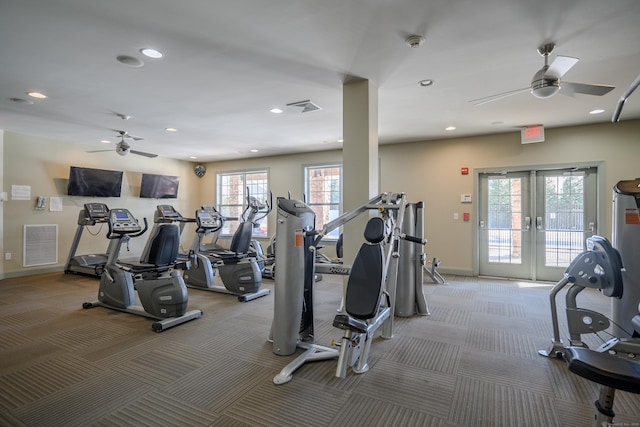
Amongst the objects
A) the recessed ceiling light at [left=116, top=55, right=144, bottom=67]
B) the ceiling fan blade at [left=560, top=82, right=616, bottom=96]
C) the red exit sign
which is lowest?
the ceiling fan blade at [left=560, top=82, right=616, bottom=96]

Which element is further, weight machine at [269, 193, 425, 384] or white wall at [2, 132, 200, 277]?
white wall at [2, 132, 200, 277]

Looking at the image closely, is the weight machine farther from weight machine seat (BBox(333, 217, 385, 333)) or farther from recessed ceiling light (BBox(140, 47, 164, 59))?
recessed ceiling light (BBox(140, 47, 164, 59))

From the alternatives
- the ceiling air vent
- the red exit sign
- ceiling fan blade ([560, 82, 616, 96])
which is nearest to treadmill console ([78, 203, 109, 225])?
the ceiling air vent

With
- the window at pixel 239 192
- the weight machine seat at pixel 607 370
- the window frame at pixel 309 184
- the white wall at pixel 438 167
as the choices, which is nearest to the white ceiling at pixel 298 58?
the white wall at pixel 438 167

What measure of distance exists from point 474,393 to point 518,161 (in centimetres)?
499

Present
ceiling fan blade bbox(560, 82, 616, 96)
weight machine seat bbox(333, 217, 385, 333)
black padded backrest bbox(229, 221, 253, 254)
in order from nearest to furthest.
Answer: weight machine seat bbox(333, 217, 385, 333) < ceiling fan blade bbox(560, 82, 616, 96) < black padded backrest bbox(229, 221, 253, 254)

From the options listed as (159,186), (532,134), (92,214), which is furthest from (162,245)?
(532,134)

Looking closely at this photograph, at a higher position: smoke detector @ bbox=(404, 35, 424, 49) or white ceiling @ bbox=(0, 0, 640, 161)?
white ceiling @ bbox=(0, 0, 640, 161)

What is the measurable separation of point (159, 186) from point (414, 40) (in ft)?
25.0

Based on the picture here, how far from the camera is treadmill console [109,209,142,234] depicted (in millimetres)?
4168

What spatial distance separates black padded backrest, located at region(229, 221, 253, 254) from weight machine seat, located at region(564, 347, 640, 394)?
448 centimetres

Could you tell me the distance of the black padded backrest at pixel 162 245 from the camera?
3.93m

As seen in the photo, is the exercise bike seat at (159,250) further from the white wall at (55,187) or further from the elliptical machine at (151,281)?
the white wall at (55,187)

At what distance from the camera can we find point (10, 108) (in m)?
4.72
